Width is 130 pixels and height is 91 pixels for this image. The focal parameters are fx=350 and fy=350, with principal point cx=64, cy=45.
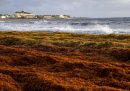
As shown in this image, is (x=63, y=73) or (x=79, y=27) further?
(x=79, y=27)

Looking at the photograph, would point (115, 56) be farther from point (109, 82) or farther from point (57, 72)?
point (109, 82)

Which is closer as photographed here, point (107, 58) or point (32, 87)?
point (32, 87)

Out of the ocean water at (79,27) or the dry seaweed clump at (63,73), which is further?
the ocean water at (79,27)

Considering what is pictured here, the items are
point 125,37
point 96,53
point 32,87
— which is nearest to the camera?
point 32,87

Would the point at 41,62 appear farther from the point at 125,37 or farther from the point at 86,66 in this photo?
the point at 125,37

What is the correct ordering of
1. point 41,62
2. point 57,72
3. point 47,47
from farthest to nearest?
point 47,47 → point 41,62 → point 57,72

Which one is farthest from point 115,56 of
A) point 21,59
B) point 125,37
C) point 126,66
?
point 125,37

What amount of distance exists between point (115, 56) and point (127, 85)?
682cm

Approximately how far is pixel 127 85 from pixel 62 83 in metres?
1.93

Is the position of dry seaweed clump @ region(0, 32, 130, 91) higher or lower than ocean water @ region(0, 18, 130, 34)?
higher

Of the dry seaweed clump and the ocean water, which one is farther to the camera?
the ocean water

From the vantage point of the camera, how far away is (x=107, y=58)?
1667 cm

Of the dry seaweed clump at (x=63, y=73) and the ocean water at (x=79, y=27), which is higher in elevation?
the dry seaweed clump at (x=63, y=73)

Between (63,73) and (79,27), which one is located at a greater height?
(63,73)
